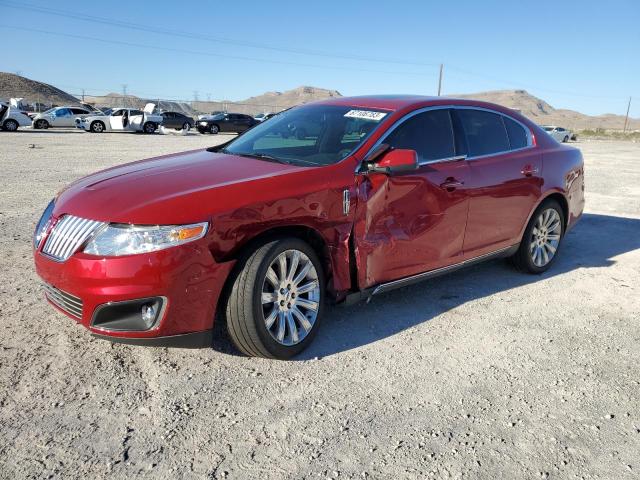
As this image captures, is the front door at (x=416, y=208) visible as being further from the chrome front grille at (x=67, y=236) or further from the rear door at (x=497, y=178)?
the chrome front grille at (x=67, y=236)

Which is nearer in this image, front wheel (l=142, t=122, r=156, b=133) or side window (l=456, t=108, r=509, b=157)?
side window (l=456, t=108, r=509, b=157)

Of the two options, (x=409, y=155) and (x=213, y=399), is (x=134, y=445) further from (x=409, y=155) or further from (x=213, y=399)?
(x=409, y=155)

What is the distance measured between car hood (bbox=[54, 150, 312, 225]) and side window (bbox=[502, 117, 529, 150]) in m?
2.40

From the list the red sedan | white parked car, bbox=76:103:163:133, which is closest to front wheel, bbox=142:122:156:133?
white parked car, bbox=76:103:163:133

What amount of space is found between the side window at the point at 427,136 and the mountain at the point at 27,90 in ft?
270

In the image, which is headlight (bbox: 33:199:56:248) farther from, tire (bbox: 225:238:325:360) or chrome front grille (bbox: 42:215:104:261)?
tire (bbox: 225:238:325:360)

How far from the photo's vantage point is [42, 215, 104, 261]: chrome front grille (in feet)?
9.97

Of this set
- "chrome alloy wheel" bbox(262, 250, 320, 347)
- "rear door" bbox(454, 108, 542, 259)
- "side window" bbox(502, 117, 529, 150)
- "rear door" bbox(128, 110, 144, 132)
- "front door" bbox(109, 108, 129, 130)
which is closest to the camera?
"chrome alloy wheel" bbox(262, 250, 320, 347)

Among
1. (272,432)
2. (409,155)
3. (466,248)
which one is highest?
(409,155)

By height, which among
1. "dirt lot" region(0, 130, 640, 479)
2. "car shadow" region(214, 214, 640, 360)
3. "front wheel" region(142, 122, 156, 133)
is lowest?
"dirt lot" region(0, 130, 640, 479)

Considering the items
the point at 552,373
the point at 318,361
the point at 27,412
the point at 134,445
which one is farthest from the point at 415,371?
the point at 27,412

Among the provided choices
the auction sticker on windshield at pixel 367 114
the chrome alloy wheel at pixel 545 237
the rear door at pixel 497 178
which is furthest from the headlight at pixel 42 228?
the chrome alloy wheel at pixel 545 237

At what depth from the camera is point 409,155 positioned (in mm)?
3656

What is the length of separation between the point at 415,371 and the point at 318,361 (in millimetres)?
614
